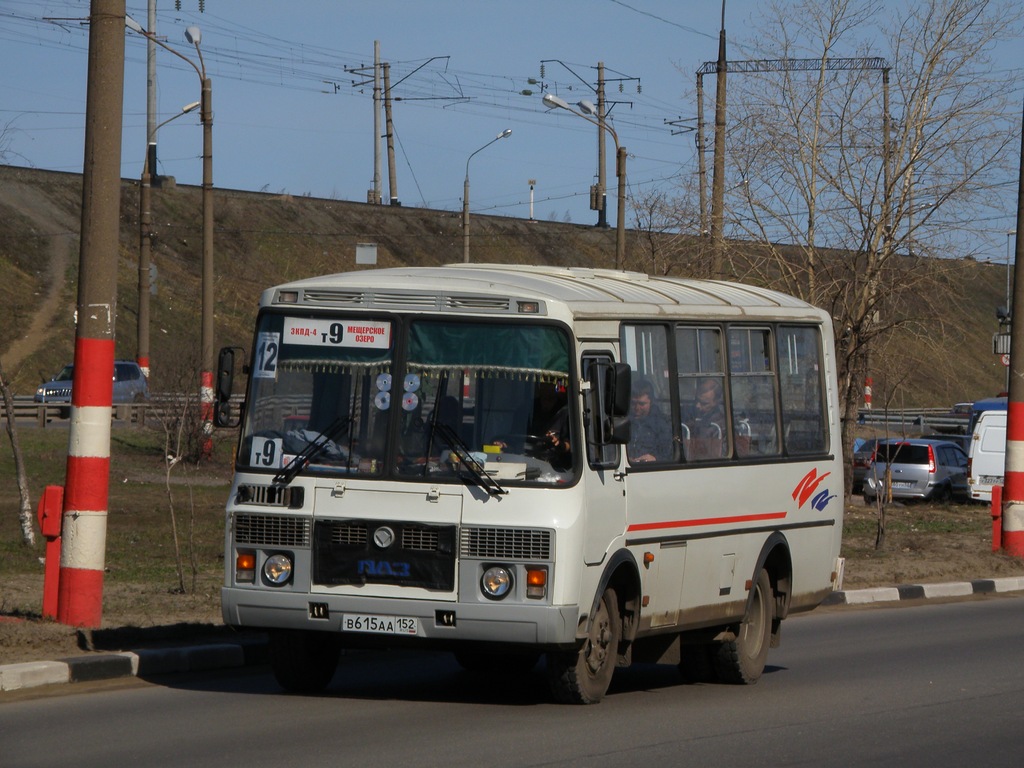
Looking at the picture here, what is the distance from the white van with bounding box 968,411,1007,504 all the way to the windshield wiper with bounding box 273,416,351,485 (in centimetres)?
2673

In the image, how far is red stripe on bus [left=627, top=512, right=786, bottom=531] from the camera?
32.2 ft

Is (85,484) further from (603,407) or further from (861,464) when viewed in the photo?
(861,464)

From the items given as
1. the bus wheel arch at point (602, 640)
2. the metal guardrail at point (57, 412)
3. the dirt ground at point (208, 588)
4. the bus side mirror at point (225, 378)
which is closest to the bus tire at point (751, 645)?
the bus wheel arch at point (602, 640)

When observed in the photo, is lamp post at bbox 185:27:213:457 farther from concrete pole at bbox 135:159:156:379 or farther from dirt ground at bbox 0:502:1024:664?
dirt ground at bbox 0:502:1024:664

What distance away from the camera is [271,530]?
30.1ft

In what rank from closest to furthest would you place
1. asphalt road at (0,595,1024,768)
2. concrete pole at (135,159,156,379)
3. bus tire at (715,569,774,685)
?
asphalt road at (0,595,1024,768), bus tire at (715,569,774,685), concrete pole at (135,159,156,379)

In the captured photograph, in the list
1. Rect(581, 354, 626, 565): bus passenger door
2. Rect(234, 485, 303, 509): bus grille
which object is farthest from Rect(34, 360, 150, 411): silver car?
Rect(581, 354, 626, 565): bus passenger door

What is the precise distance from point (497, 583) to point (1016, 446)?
14.5m

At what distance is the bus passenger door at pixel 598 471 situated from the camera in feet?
29.8

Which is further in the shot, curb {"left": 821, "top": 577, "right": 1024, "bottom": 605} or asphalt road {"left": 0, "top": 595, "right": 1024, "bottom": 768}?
curb {"left": 821, "top": 577, "right": 1024, "bottom": 605}

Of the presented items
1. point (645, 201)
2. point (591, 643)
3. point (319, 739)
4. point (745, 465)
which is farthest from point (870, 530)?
point (319, 739)

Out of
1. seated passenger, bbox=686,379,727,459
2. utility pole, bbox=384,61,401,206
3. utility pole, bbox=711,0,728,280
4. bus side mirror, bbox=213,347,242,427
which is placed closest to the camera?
bus side mirror, bbox=213,347,242,427

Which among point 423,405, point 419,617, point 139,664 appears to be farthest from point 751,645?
point 139,664

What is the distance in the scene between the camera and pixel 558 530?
8805 millimetres
